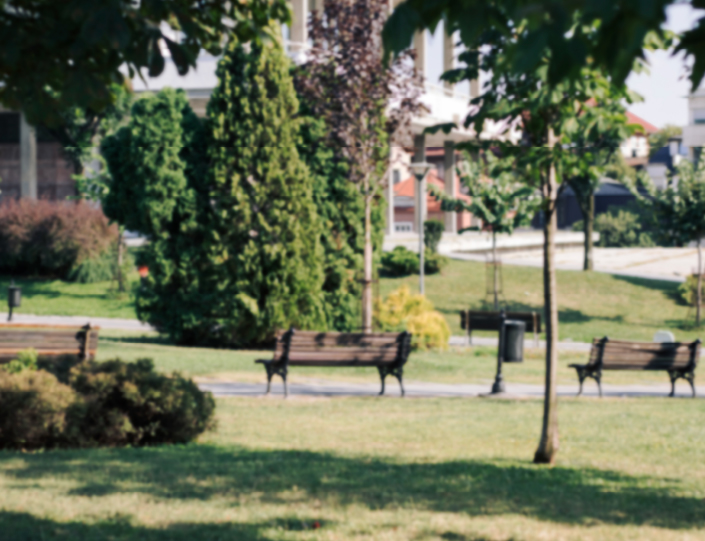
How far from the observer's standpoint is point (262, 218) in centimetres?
582

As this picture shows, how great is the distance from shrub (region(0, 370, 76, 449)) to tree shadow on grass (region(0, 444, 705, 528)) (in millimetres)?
159

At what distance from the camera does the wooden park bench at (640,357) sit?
6177mm

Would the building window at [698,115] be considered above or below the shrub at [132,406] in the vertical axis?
above

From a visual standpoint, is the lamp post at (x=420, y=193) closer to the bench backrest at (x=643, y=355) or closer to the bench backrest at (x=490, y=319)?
the bench backrest at (x=490, y=319)

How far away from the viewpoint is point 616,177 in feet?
18.2


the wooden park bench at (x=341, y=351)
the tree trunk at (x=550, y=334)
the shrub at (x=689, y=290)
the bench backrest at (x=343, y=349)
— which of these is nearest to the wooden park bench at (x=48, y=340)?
the wooden park bench at (x=341, y=351)

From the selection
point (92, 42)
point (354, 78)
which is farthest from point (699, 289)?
point (354, 78)

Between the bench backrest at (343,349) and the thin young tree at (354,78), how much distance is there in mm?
6101

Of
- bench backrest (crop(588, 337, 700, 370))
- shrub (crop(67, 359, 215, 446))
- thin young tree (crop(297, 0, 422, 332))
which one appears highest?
thin young tree (crop(297, 0, 422, 332))

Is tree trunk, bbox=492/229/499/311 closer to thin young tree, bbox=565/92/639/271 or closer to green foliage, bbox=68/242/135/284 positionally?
thin young tree, bbox=565/92/639/271

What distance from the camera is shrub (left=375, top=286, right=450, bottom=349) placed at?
605cm

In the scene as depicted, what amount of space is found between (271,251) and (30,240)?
1.91 metres

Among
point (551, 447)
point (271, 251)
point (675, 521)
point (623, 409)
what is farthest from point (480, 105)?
point (623, 409)

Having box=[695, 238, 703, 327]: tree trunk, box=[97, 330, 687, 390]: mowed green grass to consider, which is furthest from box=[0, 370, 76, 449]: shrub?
box=[695, 238, 703, 327]: tree trunk
